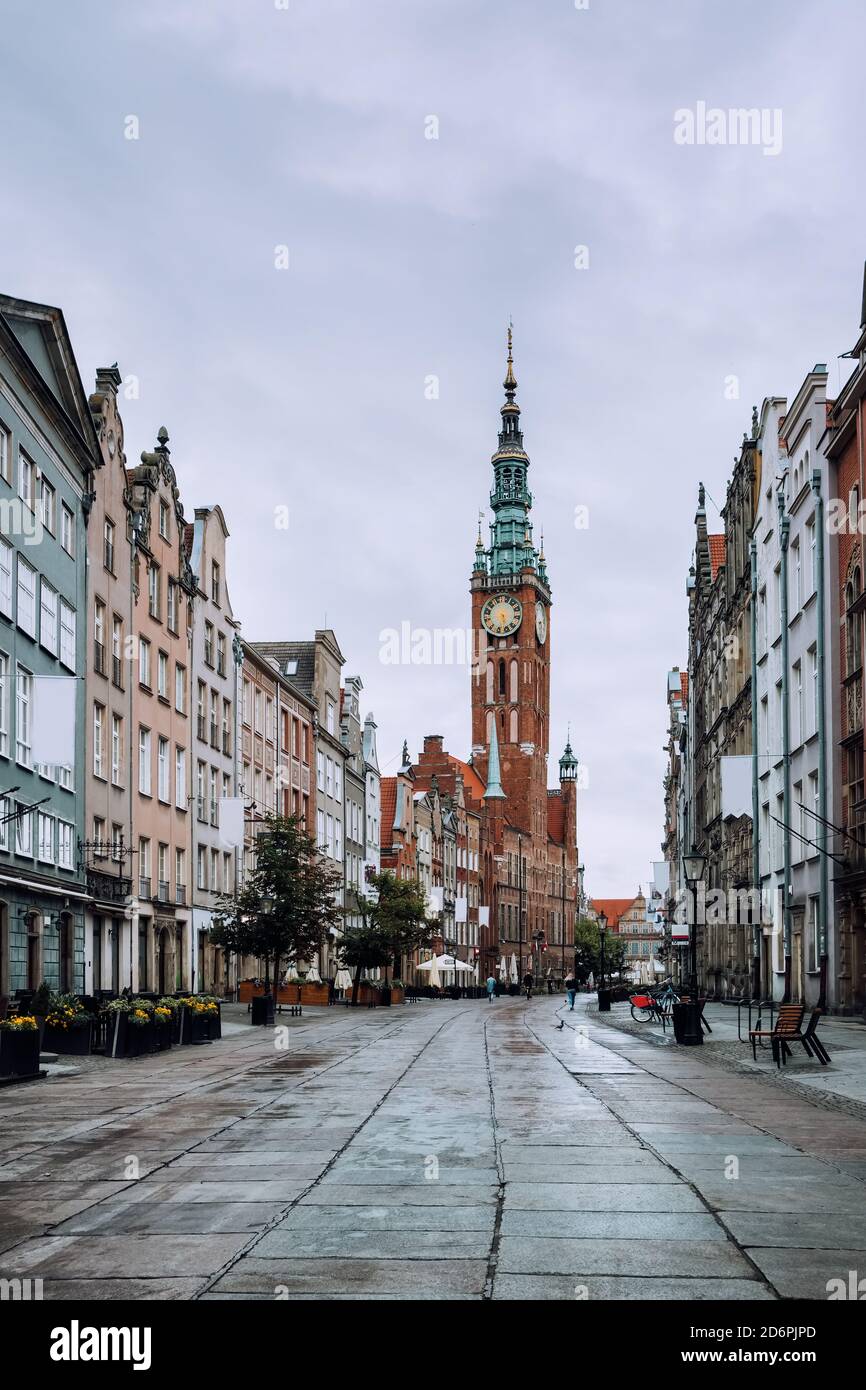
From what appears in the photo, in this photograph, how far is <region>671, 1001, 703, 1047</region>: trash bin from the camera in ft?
104

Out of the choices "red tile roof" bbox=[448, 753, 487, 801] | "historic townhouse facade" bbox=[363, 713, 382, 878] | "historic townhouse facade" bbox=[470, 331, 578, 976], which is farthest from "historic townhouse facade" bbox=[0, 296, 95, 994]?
"historic townhouse facade" bbox=[470, 331, 578, 976]

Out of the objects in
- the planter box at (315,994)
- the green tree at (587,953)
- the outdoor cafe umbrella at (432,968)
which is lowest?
the green tree at (587,953)

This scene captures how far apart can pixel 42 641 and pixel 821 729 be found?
62.7 ft

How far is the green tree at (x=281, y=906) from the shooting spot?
161 feet

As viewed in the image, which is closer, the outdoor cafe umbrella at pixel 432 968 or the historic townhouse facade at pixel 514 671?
the outdoor cafe umbrella at pixel 432 968

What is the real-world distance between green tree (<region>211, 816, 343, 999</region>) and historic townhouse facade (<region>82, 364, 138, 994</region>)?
5.59 meters

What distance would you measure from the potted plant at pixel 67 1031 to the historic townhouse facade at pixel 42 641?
461 centimetres

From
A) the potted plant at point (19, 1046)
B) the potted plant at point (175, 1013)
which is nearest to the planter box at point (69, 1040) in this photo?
the potted plant at point (175, 1013)

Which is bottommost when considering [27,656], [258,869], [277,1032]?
[277,1032]

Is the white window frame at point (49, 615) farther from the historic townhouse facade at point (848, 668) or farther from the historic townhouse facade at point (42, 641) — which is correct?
the historic townhouse facade at point (848, 668)

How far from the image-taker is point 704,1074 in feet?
76.9
